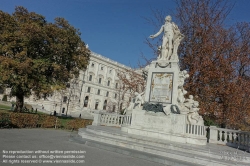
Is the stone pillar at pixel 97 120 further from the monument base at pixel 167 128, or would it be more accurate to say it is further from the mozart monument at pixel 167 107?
the monument base at pixel 167 128

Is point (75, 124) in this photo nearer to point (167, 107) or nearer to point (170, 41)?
point (167, 107)

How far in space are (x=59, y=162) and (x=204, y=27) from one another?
18.0m

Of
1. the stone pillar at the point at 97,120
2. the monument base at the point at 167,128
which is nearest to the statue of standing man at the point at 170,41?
the monument base at the point at 167,128

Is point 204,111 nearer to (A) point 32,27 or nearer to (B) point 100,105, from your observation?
(A) point 32,27

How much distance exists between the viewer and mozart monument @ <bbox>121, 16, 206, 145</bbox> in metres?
8.91

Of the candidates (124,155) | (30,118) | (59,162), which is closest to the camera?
(59,162)

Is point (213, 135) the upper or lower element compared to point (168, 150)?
upper

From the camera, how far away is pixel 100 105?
7069 cm

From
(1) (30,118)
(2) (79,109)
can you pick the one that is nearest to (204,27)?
(1) (30,118)

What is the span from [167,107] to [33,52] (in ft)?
50.7

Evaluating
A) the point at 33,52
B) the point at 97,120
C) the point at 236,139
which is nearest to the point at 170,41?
the point at 236,139

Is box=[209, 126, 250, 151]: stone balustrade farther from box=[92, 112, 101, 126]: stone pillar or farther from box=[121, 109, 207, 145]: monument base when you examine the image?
box=[92, 112, 101, 126]: stone pillar

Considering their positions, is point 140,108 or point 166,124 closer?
point 166,124

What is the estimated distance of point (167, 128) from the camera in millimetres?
9086
